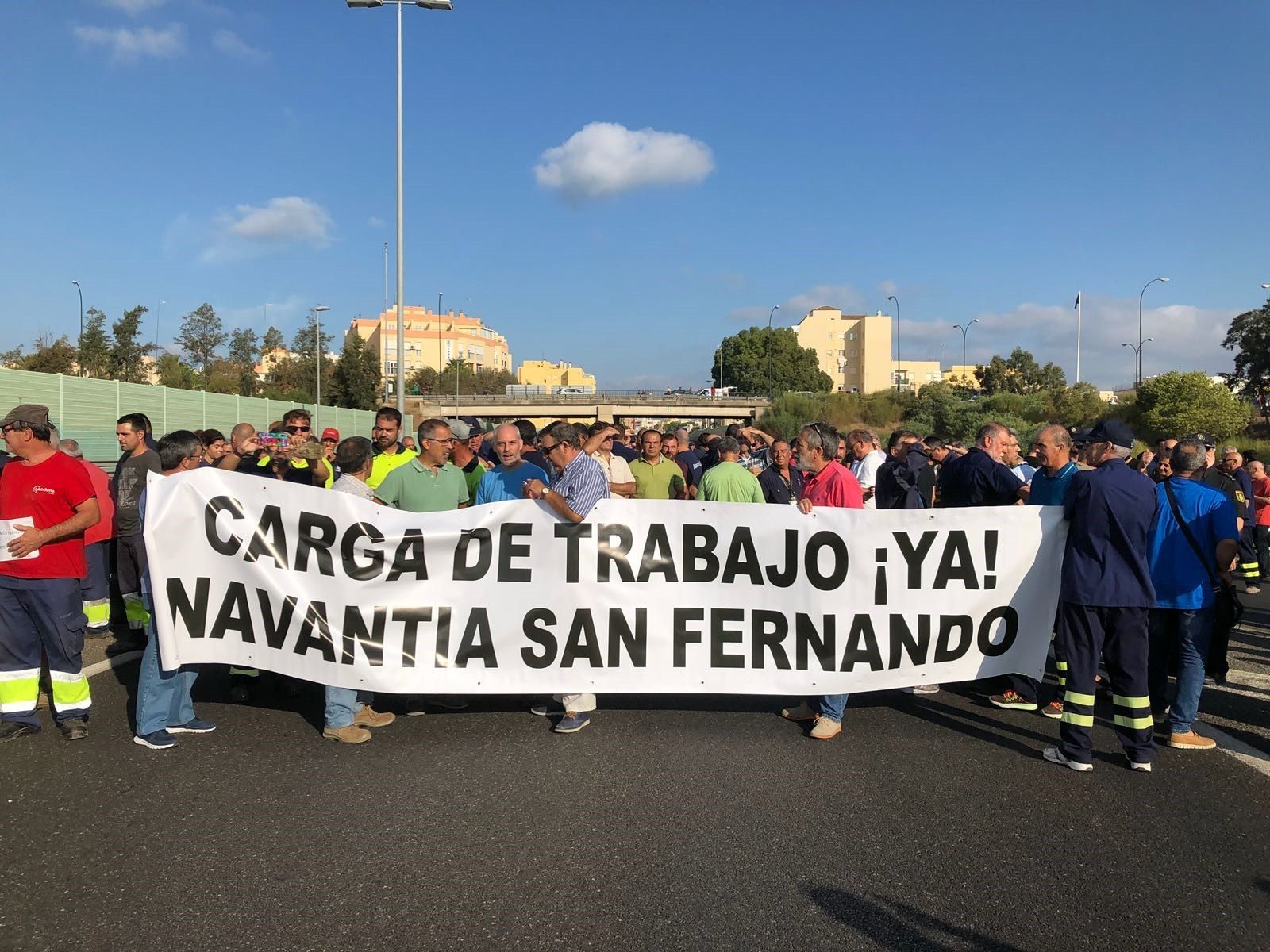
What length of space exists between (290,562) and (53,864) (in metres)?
2.11

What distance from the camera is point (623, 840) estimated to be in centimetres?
414

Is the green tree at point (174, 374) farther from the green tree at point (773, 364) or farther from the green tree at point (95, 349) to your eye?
the green tree at point (773, 364)

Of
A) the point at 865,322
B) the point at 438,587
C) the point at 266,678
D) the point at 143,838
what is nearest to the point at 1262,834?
the point at 438,587

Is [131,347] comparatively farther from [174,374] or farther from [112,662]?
[112,662]

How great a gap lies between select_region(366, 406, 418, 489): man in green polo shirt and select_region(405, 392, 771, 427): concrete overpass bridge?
2854 inches

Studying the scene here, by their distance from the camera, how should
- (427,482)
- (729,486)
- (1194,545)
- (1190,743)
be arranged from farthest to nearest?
(729,486) → (427,482) → (1190,743) → (1194,545)

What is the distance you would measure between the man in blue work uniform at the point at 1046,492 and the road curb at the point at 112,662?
6.59 m

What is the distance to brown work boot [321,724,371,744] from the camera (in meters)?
5.45

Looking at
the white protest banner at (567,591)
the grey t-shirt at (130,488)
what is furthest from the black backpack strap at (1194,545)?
the grey t-shirt at (130,488)

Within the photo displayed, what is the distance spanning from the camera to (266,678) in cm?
674

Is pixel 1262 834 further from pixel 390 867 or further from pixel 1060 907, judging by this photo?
pixel 390 867

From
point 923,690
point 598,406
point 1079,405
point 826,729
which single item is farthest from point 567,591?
point 598,406

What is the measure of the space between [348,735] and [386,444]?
310cm

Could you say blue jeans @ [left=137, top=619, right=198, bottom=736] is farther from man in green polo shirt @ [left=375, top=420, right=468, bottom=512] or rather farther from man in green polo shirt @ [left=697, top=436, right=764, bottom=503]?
man in green polo shirt @ [left=697, top=436, right=764, bottom=503]
